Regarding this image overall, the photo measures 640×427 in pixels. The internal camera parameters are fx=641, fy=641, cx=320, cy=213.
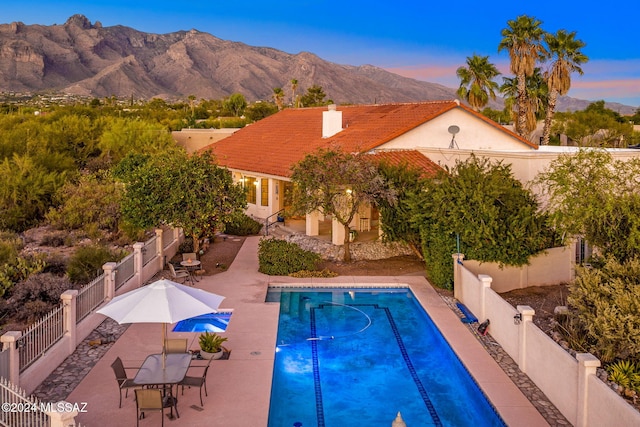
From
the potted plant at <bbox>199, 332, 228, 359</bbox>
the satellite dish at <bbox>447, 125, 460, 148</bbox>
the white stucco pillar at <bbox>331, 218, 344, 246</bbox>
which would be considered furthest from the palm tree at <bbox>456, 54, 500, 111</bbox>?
the potted plant at <bbox>199, 332, 228, 359</bbox>

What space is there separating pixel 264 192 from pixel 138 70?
14075cm

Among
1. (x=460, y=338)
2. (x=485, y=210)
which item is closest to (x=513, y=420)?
(x=460, y=338)

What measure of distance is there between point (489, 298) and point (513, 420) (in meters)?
4.84

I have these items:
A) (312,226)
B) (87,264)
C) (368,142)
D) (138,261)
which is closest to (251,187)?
(312,226)

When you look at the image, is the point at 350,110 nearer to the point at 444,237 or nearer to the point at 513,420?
the point at 444,237

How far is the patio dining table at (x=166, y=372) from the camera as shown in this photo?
10.6 metres

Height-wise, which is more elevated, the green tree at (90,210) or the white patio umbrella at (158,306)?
the green tree at (90,210)

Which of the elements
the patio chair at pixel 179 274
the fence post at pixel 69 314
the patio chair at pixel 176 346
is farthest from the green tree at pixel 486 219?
the fence post at pixel 69 314

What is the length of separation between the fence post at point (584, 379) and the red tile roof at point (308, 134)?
16080mm

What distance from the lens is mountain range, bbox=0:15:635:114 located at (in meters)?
146

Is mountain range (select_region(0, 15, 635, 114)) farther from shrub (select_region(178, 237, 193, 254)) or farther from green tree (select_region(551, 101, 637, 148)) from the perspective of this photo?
shrub (select_region(178, 237, 193, 254))

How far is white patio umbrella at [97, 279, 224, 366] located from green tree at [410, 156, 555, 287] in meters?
8.28

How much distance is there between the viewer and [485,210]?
56.3 feet

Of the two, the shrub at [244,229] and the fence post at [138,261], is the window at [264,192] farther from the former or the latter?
the fence post at [138,261]
